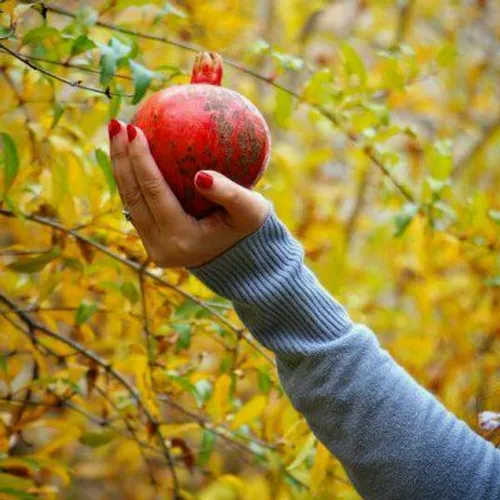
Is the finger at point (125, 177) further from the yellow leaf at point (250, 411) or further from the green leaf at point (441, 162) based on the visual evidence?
the green leaf at point (441, 162)

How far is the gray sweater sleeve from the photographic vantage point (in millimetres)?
747

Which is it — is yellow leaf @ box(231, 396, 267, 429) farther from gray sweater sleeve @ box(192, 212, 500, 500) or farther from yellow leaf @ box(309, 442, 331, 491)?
gray sweater sleeve @ box(192, 212, 500, 500)

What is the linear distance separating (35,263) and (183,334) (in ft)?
0.72

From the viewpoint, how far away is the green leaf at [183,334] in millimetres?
1036

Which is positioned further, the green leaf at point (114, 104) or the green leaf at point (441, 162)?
the green leaf at point (441, 162)

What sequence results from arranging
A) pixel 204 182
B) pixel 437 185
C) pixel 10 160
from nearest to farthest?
pixel 204 182 → pixel 10 160 → pixel 437 185

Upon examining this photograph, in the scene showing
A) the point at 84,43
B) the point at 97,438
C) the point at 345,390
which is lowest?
the point at 97,438

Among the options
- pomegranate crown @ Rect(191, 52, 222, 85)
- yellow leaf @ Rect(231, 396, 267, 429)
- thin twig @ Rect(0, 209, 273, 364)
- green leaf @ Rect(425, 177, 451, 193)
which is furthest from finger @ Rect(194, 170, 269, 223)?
green leaf @ Rect(425, 177, 451, 193)

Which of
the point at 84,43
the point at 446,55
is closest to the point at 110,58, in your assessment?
the point at 84,43

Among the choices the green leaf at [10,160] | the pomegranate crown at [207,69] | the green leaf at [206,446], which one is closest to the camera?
the pomegranate crown at [207,69]

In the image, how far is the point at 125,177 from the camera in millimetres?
696

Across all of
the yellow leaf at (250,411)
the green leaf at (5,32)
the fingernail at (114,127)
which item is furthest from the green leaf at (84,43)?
the yellow leaf at (250,411)

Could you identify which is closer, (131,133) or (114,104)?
(131,133)

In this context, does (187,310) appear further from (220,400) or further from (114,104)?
(114,104)
